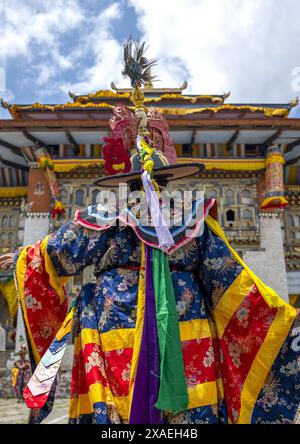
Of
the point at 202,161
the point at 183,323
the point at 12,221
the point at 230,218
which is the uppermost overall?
the point at 202,161

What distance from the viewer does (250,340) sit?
2.51 m

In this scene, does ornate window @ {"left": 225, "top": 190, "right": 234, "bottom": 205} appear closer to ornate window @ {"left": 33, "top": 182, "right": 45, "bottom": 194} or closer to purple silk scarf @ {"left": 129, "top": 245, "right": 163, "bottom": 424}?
ornate window @ {"left": 33, "top": 182, "right": 45, "bottom": 194}

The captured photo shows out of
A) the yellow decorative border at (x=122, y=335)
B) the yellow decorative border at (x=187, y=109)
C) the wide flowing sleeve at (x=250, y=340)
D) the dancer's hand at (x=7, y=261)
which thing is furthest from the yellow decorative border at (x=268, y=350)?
the yellow decorative border at (x=187, y=109)

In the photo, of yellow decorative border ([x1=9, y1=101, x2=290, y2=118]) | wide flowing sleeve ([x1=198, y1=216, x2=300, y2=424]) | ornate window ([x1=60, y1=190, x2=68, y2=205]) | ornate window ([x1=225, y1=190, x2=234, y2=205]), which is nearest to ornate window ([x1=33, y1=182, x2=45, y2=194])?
ornate window ([x1=60, y1=190, x2=68, y2=205])

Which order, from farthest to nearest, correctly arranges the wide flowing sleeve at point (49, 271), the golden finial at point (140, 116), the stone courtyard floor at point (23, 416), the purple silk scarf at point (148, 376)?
the stone courtyard floor at point (23, 416)
the golden finial at point (140, 116)
the wide flowing sleeve at point (49, 271)
the purple silk scarf at point (148, 376)

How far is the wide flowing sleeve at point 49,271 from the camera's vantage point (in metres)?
2.60

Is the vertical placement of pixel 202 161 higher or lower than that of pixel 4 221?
higher

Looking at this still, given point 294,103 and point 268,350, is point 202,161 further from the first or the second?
point 268,350

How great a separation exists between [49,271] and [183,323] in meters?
0.90

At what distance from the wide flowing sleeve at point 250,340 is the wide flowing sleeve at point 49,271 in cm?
70

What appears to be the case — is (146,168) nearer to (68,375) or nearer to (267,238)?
(68,375)

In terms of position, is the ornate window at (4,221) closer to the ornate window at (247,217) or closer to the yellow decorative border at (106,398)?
the ornate window at (247,217)

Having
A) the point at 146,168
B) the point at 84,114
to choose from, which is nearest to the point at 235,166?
the point at 84,114

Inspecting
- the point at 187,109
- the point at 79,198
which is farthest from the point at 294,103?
the point at 79,198
